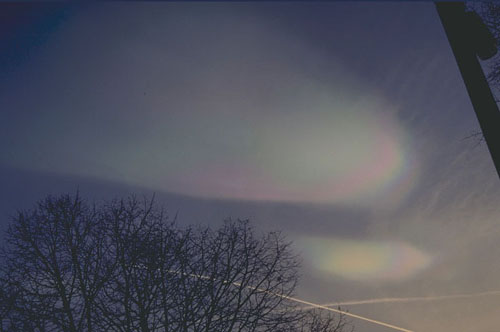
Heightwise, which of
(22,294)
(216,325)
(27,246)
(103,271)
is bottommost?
(216,325)

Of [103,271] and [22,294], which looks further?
[103,271]

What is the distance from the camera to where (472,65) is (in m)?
3.22

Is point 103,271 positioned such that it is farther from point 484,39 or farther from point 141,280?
point 484,39

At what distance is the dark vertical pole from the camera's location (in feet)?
9.61

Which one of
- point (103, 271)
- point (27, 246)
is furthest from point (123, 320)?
point (27, 246)

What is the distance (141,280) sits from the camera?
36.1 ft

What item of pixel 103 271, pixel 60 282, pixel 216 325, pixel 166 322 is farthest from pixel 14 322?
pixel 216 325

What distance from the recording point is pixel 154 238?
1176 centimetres

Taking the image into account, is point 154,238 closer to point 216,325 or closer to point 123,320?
point 123,320

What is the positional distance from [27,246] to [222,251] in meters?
7.62

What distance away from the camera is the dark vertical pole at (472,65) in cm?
293

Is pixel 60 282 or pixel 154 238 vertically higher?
pixel 154 238

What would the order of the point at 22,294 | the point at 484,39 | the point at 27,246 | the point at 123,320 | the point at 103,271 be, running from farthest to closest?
the point at 27,246 → the point at 103,271 → the point at 22,294 → the point at 123,320 → the point at 484,39

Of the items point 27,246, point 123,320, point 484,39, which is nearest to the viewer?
point 484,39
